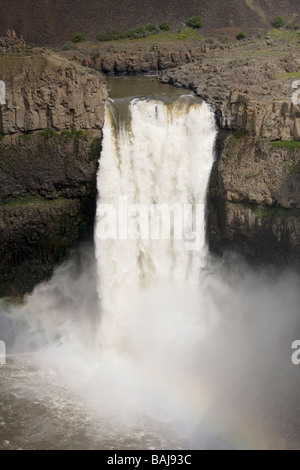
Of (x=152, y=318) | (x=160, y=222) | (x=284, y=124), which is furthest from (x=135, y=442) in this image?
(x=284, y=124)

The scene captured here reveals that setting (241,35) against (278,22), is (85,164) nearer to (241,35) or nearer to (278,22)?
(241,35)

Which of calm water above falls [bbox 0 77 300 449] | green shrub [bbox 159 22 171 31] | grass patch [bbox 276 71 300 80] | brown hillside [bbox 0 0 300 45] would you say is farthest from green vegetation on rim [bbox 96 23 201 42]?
calm water above falls [bbox 0 77 300 449]

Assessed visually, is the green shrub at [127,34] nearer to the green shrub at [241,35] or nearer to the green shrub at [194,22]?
the green shrub at [194,22]

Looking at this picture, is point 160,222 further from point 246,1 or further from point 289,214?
point 246,1

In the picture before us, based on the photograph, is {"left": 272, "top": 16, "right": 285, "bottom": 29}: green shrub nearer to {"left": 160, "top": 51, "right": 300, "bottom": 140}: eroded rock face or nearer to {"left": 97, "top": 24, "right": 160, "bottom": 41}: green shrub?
{"left": 160, "top": 51, "right": 300, "bottom": 140}: eroded rock face

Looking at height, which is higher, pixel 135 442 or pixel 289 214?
pixel 289 214

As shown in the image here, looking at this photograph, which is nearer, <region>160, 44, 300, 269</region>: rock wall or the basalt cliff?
<region>160, 44, 300, 269</region>: rock wall

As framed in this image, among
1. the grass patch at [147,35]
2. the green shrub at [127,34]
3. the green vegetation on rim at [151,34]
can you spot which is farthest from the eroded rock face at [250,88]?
the green shrub at [127,34]
